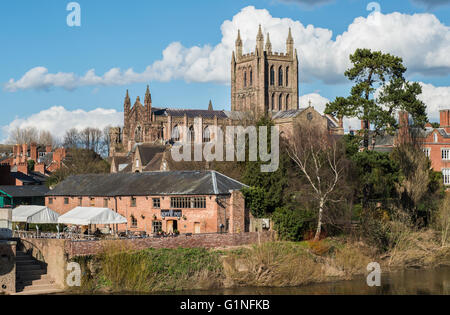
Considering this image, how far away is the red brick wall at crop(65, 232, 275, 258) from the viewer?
37781mm

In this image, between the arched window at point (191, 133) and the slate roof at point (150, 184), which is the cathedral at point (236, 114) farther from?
the slate roof at point (150, 184)

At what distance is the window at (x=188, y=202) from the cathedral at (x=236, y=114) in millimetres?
25914

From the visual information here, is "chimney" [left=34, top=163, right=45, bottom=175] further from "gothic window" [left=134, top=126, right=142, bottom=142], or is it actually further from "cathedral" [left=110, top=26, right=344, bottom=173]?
"gothic window" [left=134, top=126, right=142, bottom=142]

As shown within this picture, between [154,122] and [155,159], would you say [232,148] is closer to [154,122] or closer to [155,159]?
[155,159]

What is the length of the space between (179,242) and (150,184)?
11468 mm

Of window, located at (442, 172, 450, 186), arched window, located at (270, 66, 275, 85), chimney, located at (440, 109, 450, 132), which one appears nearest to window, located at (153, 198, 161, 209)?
window, located at (442, 172, 450, 186)

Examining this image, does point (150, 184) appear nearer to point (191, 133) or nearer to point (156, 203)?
point (156, 203)

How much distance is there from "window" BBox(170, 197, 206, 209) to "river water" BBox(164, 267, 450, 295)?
34.5ft

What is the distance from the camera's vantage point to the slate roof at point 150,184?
157 feet

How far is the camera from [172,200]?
1932 inches

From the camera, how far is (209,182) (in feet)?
157

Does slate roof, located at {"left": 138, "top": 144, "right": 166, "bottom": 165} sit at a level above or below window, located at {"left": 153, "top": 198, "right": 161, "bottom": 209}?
above
